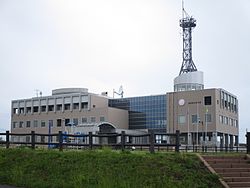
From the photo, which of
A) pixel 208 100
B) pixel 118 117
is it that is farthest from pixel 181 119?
pixel 118 117

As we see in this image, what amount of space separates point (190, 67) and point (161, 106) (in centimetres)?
1552

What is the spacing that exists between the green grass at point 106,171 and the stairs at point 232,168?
54 centimetres

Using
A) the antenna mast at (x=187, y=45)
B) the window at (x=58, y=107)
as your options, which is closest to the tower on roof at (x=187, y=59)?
the antenna mast at (x=187, y=45)

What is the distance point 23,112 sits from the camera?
115 metres


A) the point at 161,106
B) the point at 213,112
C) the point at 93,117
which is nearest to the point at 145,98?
the point at 161,106

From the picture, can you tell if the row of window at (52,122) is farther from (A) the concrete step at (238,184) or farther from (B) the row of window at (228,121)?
(A) the concrete step at (238,184)

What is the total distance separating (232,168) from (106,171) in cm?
501

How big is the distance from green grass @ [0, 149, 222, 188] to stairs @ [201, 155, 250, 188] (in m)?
0.54

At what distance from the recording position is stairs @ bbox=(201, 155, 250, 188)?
14.5 meters

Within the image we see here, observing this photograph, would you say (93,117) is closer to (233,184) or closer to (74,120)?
(74,120)

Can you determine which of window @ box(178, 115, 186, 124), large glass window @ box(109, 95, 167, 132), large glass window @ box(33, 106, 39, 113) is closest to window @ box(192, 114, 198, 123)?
window @ box(178, 115, 186, 124)

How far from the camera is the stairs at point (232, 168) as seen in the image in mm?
14496

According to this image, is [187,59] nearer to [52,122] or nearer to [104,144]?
[52,122]

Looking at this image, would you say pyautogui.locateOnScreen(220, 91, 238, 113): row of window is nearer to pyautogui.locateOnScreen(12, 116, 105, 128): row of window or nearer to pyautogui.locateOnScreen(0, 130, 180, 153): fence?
pyautogui.locateOnScreen(12, 116, 105, 128): row of window
